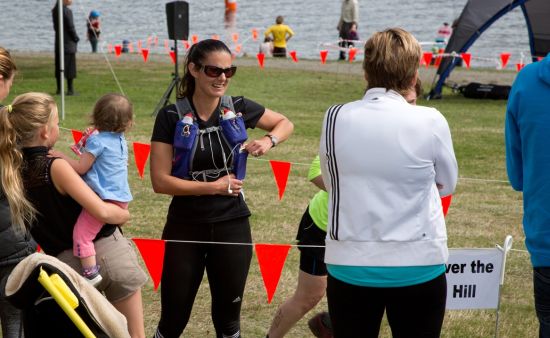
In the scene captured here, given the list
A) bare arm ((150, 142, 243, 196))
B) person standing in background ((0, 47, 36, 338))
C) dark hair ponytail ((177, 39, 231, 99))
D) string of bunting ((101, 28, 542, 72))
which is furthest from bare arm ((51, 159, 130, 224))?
string of bunting ((101, 28, 542, 72))

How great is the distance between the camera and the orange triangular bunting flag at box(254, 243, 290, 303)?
5.25 meters

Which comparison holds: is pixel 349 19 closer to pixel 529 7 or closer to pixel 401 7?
pixel 529 7

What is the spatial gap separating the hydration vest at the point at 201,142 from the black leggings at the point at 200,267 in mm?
246

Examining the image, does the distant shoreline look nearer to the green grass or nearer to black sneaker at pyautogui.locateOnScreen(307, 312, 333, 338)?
the green grass

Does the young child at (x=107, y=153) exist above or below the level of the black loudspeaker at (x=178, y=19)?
above

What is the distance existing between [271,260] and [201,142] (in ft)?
4.62

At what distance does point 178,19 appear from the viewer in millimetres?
15188

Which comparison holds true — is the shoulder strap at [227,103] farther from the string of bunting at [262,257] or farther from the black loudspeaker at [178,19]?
the black loudspeaker at [178,19]

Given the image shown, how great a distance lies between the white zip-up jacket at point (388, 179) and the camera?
10.3 feet

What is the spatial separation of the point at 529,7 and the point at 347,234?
16.4 metres

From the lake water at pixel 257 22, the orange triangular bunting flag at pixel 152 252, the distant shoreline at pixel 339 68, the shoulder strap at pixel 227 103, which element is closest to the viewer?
the shoulder strap at pixel 227 103

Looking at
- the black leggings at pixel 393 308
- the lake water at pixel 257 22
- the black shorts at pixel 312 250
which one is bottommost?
the lake water at pixel 257 22

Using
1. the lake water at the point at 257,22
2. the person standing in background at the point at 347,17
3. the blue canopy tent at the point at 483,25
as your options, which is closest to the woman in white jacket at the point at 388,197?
the blue canopy tent at the point at 483,25

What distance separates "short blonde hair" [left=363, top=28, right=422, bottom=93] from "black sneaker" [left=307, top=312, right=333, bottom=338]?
2.06 metres
